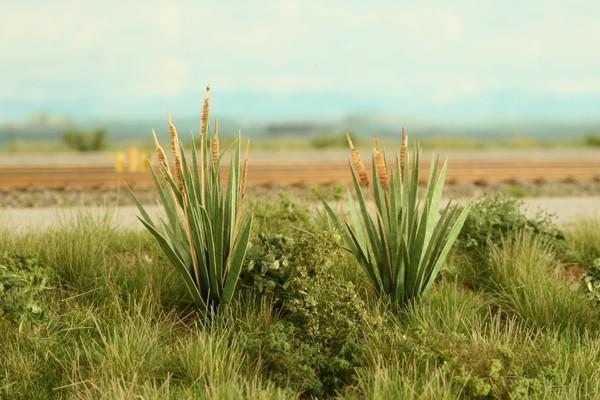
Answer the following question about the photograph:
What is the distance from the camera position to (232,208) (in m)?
5.35

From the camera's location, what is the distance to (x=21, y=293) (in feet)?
16.1

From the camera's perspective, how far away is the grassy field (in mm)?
4613

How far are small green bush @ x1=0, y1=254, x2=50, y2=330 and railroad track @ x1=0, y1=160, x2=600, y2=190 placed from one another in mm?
8170

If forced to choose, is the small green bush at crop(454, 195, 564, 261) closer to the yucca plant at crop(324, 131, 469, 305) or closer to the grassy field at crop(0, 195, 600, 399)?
the grassy field at crop(0, 195, 600, 399)

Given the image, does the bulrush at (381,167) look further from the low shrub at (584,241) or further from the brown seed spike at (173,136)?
the low shrub at (584,241)

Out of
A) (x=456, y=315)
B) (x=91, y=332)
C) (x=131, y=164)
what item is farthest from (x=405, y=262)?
(x=131, y=164)

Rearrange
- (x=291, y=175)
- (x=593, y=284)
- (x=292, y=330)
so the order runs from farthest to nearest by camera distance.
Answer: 1. (x=291, y=175)
2. (x=593, y=284)
3. (x=292, y=330)

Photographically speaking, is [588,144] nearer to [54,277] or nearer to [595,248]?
[595,248]

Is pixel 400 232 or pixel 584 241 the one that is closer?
pixel 400 232

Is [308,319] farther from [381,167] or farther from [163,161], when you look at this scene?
[163,161]

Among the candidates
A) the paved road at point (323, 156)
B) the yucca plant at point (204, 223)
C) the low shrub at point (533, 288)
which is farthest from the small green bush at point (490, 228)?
the paved road at point (323, 156)

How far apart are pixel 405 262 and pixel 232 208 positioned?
3.69ft

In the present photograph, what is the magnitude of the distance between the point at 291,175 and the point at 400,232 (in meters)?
9.08

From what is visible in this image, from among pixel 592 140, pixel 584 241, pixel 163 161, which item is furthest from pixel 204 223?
pixel 592 140
